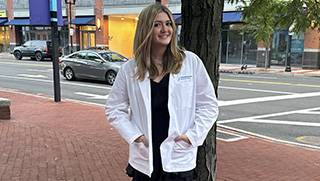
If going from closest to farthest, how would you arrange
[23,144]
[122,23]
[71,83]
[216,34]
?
1. [216,34]
2. [23,144]
3. [71,83]
4. [122,23]

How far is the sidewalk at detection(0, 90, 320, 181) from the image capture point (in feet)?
17.2

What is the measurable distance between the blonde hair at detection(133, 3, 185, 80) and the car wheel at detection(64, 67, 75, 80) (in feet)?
56.0

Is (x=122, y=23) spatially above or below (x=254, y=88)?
above

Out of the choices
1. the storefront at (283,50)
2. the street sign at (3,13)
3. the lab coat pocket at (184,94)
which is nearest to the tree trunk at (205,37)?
the lab coat pocket at (184,94)

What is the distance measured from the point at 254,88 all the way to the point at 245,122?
23.5 ft

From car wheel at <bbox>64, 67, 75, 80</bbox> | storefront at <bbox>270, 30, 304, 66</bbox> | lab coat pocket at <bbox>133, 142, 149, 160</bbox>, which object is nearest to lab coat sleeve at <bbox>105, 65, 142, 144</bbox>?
lab coat pocket at <bbox>133, 142, 149, 160</bbox>

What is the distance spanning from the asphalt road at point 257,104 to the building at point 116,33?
17.3 ft

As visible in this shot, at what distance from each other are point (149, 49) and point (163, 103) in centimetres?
36

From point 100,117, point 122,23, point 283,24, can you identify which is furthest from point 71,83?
point 122,23

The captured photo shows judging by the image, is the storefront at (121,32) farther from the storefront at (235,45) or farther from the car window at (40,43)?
the storefront at (235,45)

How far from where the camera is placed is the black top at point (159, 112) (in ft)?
8.70

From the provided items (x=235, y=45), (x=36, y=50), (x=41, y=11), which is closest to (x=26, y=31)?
(x=36, y=50)

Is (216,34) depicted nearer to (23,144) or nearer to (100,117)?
(23,144)

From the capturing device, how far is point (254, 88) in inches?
669
